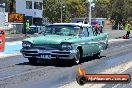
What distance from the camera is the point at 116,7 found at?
4139 inches

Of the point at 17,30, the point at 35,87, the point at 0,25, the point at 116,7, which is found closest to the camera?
the point at 35,87

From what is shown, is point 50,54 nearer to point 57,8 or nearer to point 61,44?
point 61,44

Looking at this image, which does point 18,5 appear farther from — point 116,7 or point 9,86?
point 9,86

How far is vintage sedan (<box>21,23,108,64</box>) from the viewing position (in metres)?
13.4

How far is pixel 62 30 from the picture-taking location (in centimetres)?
1477

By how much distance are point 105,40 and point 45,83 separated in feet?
28.1

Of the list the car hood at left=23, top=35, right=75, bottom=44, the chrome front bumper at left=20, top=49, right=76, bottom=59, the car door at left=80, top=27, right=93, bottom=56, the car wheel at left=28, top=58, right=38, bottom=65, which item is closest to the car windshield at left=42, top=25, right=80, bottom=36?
the car door at left=80, top=27, right=93, bottom=56

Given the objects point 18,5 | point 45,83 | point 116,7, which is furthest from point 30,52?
point 116,7

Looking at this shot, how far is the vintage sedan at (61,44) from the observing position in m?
13.4

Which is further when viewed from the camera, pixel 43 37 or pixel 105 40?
pixel 105 40

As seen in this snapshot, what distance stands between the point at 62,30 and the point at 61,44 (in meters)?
1.54

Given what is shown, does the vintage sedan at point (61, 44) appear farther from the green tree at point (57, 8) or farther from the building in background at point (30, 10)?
the green tree at point (57, 8)

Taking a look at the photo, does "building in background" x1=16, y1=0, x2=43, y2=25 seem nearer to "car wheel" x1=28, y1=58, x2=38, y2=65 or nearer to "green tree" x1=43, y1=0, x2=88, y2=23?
"green tree" x1=43, y1=0, x2=88, y2=23

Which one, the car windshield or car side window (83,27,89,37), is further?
car side window (83,27,89,37)
